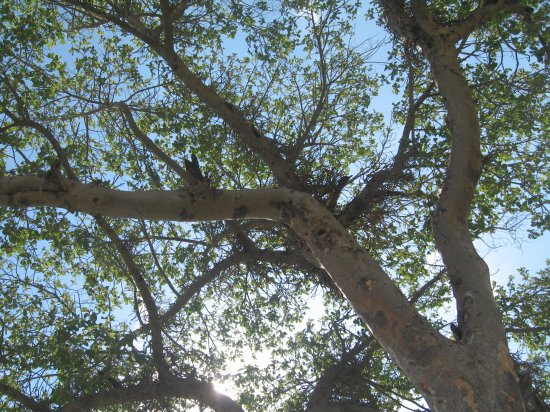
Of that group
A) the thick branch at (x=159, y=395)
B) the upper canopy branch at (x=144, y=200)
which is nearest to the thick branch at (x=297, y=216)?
the upper canopy branch at (x=144, y=200)

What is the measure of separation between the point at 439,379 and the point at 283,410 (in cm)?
576

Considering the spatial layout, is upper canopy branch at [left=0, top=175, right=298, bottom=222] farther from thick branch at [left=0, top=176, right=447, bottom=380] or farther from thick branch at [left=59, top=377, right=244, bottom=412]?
thick branch at [left=59, top=377, right=244, bottom=412]

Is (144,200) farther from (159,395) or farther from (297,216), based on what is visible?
(159,395)

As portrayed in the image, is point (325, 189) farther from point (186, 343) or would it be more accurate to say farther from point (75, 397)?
point (75, 397)

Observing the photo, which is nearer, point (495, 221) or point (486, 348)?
point (486, 348)

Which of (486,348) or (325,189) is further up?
(325,189)

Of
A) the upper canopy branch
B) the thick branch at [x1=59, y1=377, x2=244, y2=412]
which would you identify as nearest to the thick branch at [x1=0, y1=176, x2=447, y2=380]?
the upper canopy branch

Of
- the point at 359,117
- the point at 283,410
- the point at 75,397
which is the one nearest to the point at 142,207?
the point at 75,397

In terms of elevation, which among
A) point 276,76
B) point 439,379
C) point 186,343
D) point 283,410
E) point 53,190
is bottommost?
point 439,379

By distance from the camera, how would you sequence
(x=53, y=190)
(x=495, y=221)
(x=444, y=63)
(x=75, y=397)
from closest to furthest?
1. (x=53, y=190)
2. (x=444, y=63)
3. (x=75, y=397)
4. (x=495, y=221)

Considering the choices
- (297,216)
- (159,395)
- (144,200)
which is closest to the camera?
(144,200)

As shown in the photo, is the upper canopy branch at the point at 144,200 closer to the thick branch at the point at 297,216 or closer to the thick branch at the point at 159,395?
the thick branch at the point at 297,216

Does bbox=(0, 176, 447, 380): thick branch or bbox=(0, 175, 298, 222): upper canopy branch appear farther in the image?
bbox=(0, 175, 298, 222): upper canopy branch

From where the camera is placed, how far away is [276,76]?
29.6 ft
